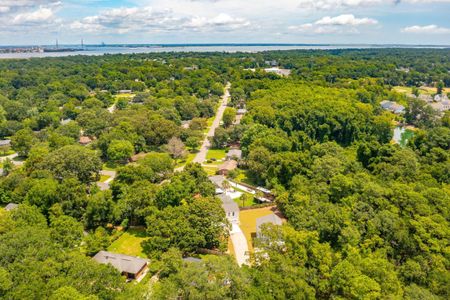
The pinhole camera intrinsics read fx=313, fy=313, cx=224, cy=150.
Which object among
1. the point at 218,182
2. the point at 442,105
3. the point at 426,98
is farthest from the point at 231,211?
the point at 426,98

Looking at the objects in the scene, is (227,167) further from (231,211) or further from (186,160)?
(231,211)

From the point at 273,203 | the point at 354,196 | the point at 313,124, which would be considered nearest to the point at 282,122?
the point at 313,124

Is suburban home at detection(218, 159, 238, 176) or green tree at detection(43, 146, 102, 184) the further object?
suburban home at detection(218, 159, 238, 176)

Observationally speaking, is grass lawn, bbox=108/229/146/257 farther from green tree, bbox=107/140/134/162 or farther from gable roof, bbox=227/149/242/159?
gable roof, bbox=227/149/242/159

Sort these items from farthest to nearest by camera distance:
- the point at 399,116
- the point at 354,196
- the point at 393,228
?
the point at 399,116 < the point at 354,196 < the point at 393,228

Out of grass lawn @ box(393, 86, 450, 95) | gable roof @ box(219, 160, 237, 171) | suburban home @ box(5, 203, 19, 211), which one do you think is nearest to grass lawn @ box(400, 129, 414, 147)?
gable roof @ box(219, 160, 237, 171)

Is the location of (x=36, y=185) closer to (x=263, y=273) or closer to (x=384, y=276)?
(x=263, y=273)
